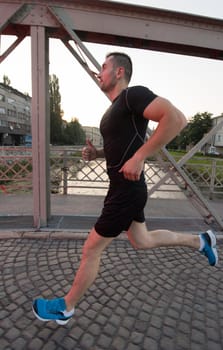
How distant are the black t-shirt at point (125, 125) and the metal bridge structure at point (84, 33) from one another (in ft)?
5.62

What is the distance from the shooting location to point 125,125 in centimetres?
150

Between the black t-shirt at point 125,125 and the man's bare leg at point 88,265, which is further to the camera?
the man's bare leg at point 88,265

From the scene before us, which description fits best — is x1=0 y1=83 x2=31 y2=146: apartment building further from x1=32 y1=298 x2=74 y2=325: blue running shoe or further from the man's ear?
x1=32 y1=298 x2=74 y2=325: blue running shoe

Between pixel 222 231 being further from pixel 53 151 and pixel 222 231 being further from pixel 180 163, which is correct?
pixel 53 151

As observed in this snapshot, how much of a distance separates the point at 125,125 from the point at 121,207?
23.3 inches

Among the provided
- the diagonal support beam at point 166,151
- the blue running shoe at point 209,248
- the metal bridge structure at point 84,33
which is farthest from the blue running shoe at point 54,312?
the diagonal support beam at point 166,151

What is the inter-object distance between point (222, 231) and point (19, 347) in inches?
137

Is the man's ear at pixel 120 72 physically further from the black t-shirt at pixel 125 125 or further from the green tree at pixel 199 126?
the green tree at pixel 199 126

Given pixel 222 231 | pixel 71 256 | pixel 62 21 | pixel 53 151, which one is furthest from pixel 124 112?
pixel 53 151

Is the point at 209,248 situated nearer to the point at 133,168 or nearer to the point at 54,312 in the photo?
the point at 133,168

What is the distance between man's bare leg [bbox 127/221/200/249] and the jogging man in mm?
304

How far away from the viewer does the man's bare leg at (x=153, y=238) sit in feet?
6.26

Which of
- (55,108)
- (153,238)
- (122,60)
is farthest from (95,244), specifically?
(55,108)

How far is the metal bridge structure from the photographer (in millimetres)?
3070
